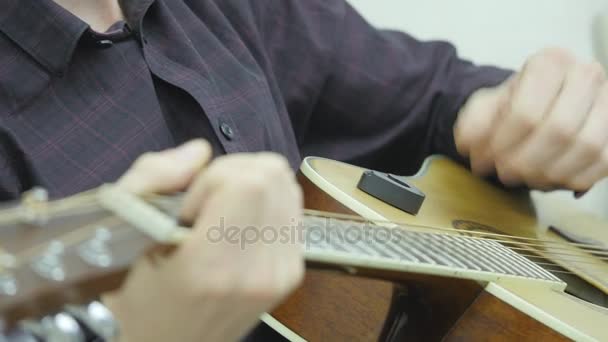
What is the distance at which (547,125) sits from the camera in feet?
2.46

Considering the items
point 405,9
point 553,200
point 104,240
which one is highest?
point 104,240

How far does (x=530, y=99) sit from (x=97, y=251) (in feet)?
1.88

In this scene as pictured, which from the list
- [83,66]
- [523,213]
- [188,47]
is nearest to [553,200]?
[523,213]

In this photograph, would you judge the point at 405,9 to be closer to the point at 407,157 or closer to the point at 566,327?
the point at 407,157

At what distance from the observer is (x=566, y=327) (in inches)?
20.5

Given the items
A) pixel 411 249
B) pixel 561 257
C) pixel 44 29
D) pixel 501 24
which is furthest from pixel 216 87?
pixel 501 24

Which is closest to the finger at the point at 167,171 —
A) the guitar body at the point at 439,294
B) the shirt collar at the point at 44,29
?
the guitar body at the point at 439,294

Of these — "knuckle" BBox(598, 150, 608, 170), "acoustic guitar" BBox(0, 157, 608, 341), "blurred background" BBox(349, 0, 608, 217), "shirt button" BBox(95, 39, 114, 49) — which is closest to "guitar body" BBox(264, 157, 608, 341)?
"acoustic guitar" BBox(0, 157, 608, 341)

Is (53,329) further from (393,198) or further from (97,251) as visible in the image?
(393,198)

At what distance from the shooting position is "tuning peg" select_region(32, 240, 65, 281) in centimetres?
32

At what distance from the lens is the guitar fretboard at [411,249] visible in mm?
413

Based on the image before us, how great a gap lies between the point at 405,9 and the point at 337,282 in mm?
770

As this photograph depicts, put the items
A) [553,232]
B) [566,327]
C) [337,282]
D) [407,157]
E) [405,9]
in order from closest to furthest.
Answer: [566,327] < [337,282] < [553,232] < [407,157] < [405,9]

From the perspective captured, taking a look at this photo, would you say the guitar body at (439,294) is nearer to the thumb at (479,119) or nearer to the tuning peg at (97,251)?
the thumb at (479,119)
